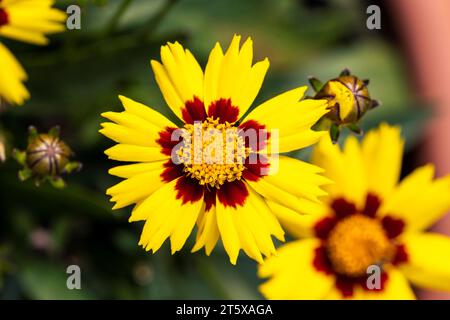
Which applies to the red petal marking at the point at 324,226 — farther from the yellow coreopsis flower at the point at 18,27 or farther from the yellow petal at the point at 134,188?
the yellow coreopsis flower at the point at 18,27

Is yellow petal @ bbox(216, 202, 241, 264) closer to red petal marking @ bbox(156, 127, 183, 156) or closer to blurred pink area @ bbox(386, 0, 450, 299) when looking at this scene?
red petal marking @ bbox(156, 127, 183, 156)

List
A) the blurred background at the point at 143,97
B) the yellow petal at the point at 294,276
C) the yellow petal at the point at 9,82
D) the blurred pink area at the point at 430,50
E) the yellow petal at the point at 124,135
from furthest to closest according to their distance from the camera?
the blurred pink area at the point at 430,50
the blurred background at the point at 143,97
the yellow petal at the point at 294,276
the yellow petal at the point at 9,82
the yellow petal at the point at 124,135

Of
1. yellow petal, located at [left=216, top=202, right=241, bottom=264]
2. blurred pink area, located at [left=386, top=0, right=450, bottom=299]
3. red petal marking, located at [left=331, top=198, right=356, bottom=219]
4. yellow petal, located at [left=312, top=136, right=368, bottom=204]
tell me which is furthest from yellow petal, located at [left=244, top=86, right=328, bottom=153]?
blurred pink area, located at [left=386, top=0, right=450, bottom=299]

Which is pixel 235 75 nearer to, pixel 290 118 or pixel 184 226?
pixel 290 118

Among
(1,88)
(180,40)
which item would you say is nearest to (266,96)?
(180,40)

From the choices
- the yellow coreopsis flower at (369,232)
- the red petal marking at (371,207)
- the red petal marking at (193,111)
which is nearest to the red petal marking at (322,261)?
the yellow coreopsis flower at (369,232)

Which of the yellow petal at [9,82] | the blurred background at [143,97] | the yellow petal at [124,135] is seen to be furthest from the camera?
the blurred background at [143,97]
